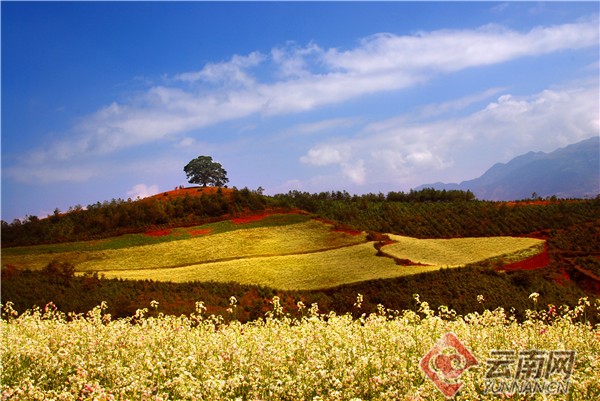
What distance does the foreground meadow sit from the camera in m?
6.71

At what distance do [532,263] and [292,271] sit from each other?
567 inches

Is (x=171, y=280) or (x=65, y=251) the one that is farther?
(x=65, y=251)

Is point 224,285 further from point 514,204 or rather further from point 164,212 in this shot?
point 514,204

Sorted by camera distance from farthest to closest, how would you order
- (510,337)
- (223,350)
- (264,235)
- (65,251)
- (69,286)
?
(264,235) → (65,251) → (69,286) → (510,337) → (223,350)

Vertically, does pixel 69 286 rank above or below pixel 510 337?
above

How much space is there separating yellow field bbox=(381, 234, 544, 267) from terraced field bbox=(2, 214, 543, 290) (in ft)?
0.19

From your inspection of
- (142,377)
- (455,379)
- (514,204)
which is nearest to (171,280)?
(142,377)

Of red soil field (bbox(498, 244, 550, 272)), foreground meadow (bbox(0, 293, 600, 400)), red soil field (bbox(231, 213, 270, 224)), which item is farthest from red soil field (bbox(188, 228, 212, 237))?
foreground meadow (bbox(0, 293, 600, 400))

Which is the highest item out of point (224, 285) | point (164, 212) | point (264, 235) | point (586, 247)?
point (164, 212)

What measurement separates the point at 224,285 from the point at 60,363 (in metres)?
14.4

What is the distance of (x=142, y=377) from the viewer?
6.78 m

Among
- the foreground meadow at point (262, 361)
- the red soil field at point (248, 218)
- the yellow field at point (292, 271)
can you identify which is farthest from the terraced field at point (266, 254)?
the foreground meadow at point (262, 361)

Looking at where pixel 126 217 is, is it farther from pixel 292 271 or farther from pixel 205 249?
pixel 292 271

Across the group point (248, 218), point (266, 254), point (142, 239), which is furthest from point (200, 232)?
point (266, 254)
